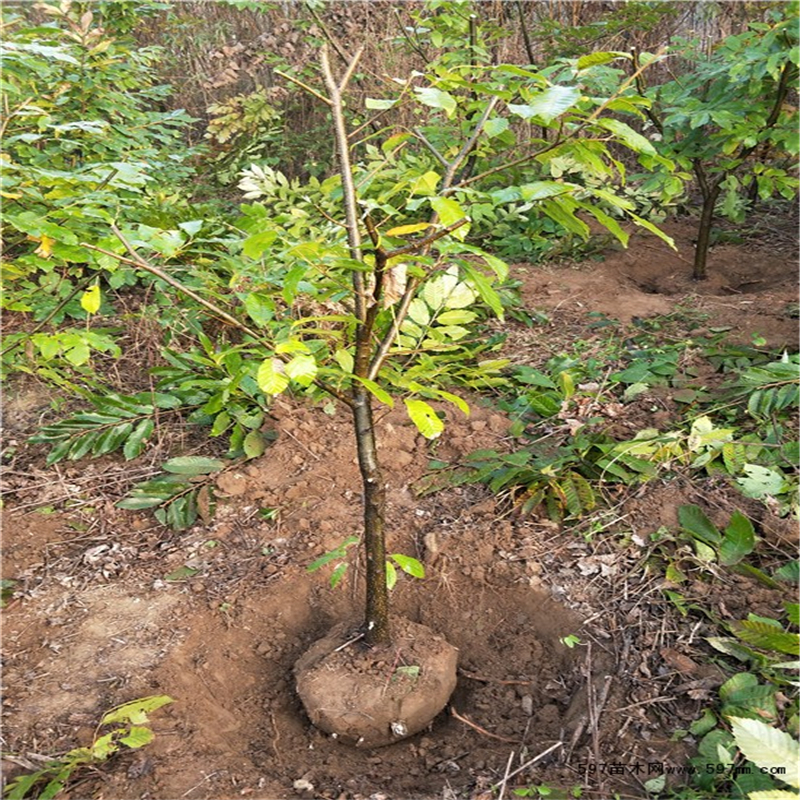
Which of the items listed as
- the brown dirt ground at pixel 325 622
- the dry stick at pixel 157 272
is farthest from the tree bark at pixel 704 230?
the dry stick at pixel 157 272

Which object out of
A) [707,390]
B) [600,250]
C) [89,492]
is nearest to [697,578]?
[707,390]

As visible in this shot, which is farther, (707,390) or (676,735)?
(707,390)

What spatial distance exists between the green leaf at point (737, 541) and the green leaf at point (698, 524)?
0.03 metres

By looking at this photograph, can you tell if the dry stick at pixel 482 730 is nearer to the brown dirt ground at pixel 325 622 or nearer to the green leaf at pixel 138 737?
the brown dirt ground at pixel 325 622

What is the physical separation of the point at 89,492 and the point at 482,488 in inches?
59.8

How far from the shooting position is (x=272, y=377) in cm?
117

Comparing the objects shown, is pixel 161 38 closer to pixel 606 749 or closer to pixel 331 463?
pixel 331 463

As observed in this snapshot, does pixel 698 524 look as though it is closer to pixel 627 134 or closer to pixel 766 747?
pixel 766 747

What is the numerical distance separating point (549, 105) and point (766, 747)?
3.28 feet

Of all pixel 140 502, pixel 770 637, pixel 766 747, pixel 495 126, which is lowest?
pixel 140 502

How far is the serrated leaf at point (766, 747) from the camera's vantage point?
3.14ft

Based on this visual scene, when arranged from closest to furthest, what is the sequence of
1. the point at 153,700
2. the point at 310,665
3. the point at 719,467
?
1. the point at 153,700
2. the point at 310,665
3. the point at 719,467

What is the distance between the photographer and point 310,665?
1932 millimetres

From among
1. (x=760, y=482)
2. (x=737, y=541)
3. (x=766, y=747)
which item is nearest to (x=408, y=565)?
(x=766, y=747)
